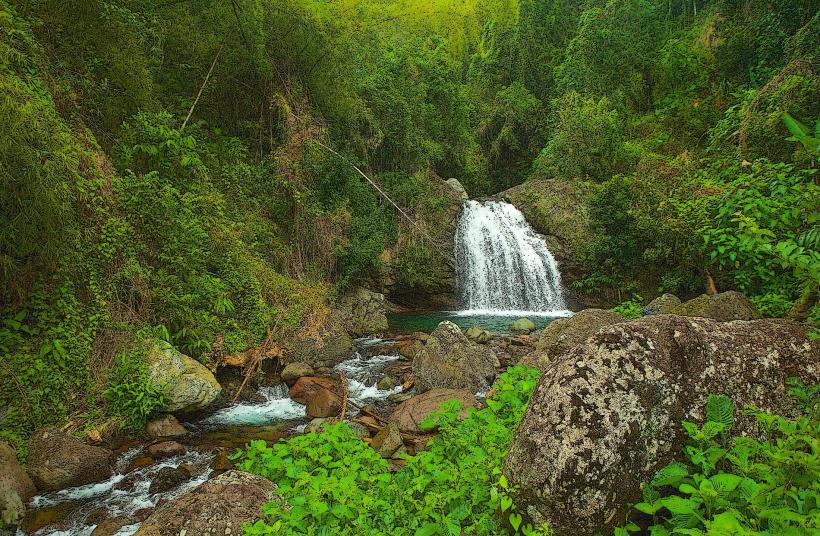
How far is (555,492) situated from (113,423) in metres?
5.99

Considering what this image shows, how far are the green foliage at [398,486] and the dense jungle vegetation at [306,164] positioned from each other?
0.09m

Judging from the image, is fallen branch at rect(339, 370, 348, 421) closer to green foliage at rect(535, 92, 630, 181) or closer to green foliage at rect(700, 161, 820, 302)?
green foliage at rect(700, 161, 820, 302)

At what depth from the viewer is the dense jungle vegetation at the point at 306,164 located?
17.2 ft

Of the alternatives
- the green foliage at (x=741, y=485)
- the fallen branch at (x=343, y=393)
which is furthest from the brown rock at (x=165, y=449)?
the green foliage at (x=741, y=485)

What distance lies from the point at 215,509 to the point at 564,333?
671cm

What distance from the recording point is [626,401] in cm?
237

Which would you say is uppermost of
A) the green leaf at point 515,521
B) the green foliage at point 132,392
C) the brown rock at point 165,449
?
the green foliage at point 132,392

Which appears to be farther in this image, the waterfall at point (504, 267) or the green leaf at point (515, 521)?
the waterfall at point (504, 267)

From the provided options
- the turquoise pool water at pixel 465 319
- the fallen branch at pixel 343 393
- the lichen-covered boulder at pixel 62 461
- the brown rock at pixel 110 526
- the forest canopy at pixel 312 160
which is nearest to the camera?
the brown rock at pixel 110 526

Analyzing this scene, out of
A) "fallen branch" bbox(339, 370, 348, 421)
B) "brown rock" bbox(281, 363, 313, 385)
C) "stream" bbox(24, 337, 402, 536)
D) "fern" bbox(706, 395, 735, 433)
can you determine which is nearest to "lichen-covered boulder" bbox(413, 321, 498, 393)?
"stream" bbox(24, 337, 402, 536)

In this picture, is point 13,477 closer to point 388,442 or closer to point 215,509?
point 215,509

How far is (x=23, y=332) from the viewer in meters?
5.61

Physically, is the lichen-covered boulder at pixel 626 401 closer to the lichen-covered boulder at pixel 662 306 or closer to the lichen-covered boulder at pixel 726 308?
the lichen-covered boulder at pixel 726 308

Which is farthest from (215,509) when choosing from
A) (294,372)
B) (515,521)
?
(294,372)
